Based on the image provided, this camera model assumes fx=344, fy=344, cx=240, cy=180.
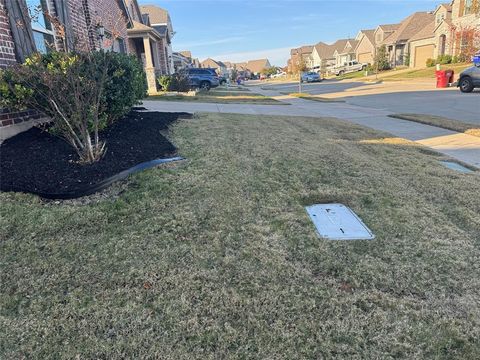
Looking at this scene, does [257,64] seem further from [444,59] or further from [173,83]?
[173,83]

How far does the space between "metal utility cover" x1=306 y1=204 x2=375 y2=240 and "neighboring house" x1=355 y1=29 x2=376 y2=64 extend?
2775 inches

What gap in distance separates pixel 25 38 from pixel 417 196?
21.3ft

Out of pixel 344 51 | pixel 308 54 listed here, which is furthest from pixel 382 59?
pixel 308 54

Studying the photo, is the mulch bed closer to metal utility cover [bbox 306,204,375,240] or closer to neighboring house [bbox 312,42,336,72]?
metal utility cover [bbox 306,204,375,240]

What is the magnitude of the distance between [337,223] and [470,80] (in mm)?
21771

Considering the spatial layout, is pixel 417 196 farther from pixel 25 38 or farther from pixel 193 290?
pixel 25 38

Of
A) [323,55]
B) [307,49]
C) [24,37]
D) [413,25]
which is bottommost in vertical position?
[24,37]

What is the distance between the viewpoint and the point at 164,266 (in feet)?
8.89

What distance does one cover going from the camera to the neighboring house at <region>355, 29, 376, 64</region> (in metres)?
67.8

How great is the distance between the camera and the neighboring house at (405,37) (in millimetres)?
55281

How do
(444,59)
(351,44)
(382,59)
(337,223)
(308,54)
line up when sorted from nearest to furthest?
(337,223), (444,59), (382,59), (351,44), (308,54)

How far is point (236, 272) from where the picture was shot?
106 inches

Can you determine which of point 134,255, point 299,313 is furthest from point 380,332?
point 134,255

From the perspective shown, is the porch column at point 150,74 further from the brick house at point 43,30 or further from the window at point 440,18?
the window at point 440,18
